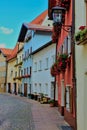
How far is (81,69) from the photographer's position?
10586 mm

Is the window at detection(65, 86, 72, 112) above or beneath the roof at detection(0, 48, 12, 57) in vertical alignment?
beneath

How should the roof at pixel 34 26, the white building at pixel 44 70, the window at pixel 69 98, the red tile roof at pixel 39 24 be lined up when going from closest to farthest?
the window at pixel 69 98
the white building at pixel 44 70
the red tile roof at pixel 39 24
the roof at pixel 34 26

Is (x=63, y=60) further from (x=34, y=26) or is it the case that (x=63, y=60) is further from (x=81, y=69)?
(x=34, y=26)

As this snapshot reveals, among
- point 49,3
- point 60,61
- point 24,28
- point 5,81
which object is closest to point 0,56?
point 5,81

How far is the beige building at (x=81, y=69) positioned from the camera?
33.4ft

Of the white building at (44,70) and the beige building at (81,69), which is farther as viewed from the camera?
the white building at (44,70)

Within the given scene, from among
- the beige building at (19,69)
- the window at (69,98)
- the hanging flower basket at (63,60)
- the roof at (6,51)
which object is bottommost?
the window at (69,98)

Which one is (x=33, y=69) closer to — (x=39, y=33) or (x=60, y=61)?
(x=39, y=33)

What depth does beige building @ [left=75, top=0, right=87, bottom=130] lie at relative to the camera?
33.4ft

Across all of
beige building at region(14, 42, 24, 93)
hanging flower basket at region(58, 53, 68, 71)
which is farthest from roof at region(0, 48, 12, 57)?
hanging flower basket at region(58, 53, 68, 71)

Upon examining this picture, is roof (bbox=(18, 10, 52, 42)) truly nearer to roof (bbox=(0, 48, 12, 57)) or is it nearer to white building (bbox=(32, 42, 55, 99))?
white building (bbox=(32, 42, 55, 99))

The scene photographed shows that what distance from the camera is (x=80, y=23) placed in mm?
10906

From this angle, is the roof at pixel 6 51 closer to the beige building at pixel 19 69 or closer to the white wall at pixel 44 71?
the beige building at pixel 19 69

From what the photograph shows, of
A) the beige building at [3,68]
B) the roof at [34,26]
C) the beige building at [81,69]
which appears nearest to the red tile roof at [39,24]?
the roof at [34,26]
